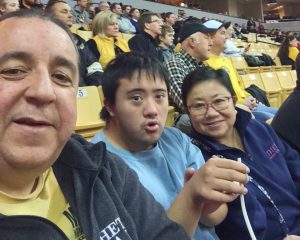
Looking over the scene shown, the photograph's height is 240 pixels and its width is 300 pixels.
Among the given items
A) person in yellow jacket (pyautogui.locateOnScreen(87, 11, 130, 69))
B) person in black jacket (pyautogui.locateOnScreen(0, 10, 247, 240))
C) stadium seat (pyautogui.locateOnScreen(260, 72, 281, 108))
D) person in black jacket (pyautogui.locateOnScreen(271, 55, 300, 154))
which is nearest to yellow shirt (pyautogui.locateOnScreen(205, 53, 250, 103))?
stadium seat (pyautogui.locateOnScreen(260, 72, 281, 108))

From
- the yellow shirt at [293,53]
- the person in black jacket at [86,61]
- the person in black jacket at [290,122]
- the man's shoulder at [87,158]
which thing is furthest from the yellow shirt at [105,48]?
the yellow shirt at [293,53]

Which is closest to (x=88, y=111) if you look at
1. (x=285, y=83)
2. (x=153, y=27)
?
(x=153, y=27)

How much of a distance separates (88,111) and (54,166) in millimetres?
1569

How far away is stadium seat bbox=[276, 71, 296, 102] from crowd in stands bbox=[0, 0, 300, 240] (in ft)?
8.94

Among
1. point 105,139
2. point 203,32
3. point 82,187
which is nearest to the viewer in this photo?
point 82,187

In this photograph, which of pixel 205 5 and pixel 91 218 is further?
pixel 205 5

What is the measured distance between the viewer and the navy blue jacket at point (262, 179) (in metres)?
1.16

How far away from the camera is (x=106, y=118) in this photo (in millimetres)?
1256

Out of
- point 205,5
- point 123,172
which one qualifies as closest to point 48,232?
point 123,172

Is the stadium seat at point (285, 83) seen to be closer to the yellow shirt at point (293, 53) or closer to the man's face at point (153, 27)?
the man's face at point (153, 27)

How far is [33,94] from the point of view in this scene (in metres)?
0.63

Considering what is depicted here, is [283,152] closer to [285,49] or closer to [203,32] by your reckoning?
[203,32]

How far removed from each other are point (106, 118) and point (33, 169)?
23.9 inches

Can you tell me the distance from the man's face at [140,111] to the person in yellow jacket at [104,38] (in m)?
2.69
